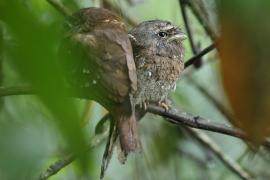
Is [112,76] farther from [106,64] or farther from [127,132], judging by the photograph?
[127,132]

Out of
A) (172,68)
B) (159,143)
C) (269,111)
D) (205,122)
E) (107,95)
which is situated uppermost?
(269,111)

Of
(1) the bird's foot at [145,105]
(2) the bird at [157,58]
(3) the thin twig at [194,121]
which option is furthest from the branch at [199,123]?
(2) the bird at [157,58]

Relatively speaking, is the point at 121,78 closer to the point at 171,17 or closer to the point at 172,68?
the point at 172,68

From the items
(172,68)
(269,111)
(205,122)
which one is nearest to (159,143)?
(172,68)

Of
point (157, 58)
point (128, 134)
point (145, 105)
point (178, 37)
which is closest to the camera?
point (128, 134)

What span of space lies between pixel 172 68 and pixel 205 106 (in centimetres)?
134

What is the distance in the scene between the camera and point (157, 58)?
10.5ft

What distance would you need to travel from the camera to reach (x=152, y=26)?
10.9 feet

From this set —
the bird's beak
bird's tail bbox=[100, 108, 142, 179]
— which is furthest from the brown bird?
the bird's beak

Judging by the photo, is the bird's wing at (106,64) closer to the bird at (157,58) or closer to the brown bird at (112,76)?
the brown bird at (112,76)

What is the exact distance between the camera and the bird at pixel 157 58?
9.88 feet

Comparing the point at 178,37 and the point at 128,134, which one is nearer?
the point at 128,134

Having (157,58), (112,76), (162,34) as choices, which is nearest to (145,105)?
(157,58)

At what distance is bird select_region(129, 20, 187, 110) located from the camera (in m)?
3.01
